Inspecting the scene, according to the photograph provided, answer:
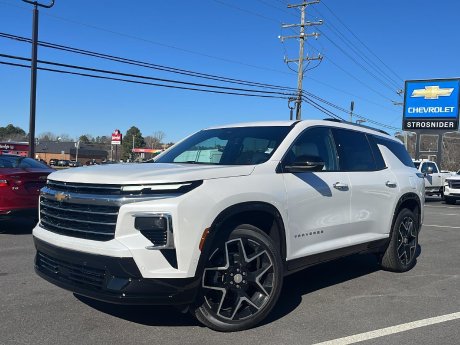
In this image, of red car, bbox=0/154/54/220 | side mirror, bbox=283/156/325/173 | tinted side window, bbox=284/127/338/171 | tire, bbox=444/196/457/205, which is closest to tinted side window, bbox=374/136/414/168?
tinted side window, bbox=284/127/338/171

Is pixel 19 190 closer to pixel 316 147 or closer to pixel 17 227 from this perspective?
pixel 17 227

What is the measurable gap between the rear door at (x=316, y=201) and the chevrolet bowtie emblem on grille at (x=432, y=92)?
110 feet

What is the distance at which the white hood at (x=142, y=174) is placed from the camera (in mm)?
3845

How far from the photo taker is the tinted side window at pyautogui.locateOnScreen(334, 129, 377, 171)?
568cm

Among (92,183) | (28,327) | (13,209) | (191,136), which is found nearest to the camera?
(92,183)

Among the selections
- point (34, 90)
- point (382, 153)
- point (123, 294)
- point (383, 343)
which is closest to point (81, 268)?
point (123, 294)

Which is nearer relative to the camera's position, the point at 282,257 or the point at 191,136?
the point at 282,257

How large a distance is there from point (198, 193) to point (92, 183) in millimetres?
877

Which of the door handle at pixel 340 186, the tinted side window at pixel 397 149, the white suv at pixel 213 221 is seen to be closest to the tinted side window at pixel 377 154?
the tinted side window at pixel 397 149

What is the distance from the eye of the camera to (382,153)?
21.3 feet

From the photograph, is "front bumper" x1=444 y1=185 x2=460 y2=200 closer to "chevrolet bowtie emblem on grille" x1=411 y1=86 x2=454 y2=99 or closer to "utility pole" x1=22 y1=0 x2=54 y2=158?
"chevrolet bowtie emblem on grille" x1=411 y1=86 x2=454 y2=99

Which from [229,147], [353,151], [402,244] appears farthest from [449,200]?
[229,147]

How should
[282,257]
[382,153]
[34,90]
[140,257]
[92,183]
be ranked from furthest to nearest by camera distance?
[34,90]
[382,153]
[282,257]
[92,183]
[140,257]

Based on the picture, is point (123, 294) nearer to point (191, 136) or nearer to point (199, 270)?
point (199, 270)
